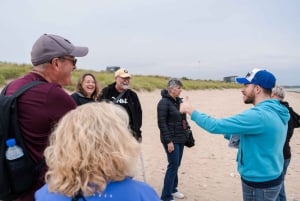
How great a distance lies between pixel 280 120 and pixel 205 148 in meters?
7.75

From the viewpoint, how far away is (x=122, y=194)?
1.51 meters

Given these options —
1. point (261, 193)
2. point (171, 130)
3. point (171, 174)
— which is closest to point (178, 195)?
point (171, 174)

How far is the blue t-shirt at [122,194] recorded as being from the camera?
1.50 m

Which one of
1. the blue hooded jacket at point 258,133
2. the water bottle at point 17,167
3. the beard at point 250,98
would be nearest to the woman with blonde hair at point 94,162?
the water bottle at point 17,167

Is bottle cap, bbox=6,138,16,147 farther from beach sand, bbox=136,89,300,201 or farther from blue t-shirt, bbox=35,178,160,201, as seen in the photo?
beach sand, bbox=136,89,300,201

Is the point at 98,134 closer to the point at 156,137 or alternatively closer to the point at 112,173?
the point at 112,173

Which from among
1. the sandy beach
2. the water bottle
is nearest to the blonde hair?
the water bottle

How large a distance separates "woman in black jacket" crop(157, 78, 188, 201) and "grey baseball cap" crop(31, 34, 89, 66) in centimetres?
324

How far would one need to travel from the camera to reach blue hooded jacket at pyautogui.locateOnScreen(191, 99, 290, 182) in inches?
121

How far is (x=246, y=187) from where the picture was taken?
329cm

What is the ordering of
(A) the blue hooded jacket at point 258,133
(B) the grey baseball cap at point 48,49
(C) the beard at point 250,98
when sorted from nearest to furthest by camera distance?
(B) the grey baseball cap at point 48,49
(A) the blue hooded jacket at point 258,133
(C) the beard at point 250,98

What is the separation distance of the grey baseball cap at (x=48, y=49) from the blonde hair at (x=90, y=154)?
87 centimetres

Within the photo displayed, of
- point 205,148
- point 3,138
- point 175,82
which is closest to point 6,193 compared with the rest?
point 3,138

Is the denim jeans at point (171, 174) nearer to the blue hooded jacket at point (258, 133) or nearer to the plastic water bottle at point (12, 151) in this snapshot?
the blue hooded jacket at point (258, 133)
